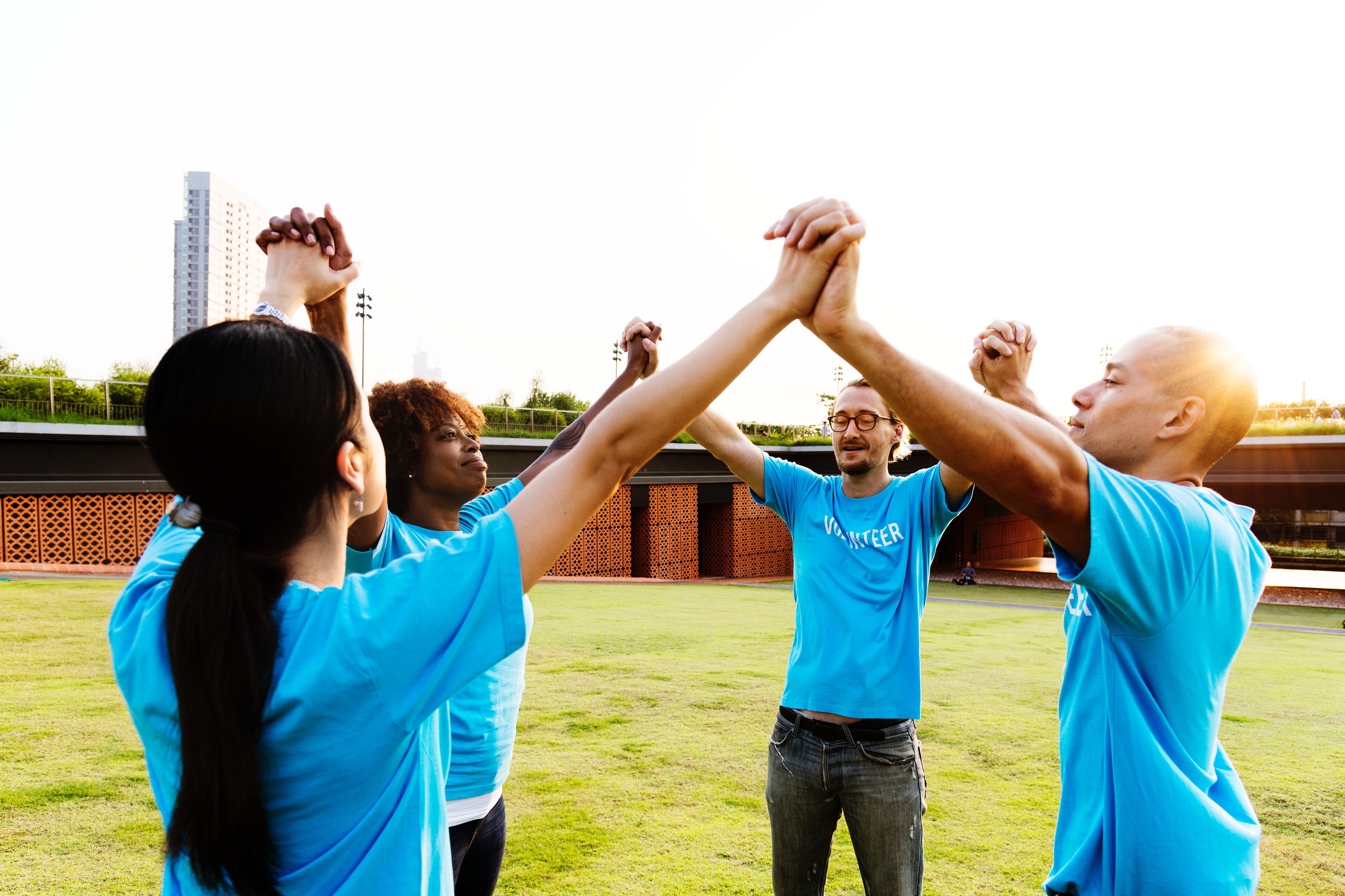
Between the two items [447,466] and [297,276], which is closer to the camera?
[297,276]

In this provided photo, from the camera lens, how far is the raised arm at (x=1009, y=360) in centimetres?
209

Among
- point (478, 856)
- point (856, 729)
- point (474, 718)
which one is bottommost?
point (478, 856)

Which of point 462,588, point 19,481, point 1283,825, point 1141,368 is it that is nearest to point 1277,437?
point 1283,825

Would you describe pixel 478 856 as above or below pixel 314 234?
below

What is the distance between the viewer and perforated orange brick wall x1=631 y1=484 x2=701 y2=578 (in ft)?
82.4

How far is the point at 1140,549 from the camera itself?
4.58 ft

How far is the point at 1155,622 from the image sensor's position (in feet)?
4.88

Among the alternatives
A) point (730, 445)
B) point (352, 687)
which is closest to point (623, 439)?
point (352, 687)

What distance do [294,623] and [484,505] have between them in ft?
6.28

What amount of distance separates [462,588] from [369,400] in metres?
2.32

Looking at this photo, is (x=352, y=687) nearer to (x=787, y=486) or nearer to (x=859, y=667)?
(x=859, y=667)

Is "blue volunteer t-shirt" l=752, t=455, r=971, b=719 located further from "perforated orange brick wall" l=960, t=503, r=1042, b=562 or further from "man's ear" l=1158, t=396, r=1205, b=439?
"perforated orange brick wall" l=960, t=503, r=1042, b=562

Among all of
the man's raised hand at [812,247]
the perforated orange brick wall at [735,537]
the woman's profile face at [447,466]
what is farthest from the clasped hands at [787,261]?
the perforated orange brick wall at [735,537]

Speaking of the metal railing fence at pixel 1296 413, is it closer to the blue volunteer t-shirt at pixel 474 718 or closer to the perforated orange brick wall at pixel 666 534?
the perforated orange brick wall at pixel 666 534
